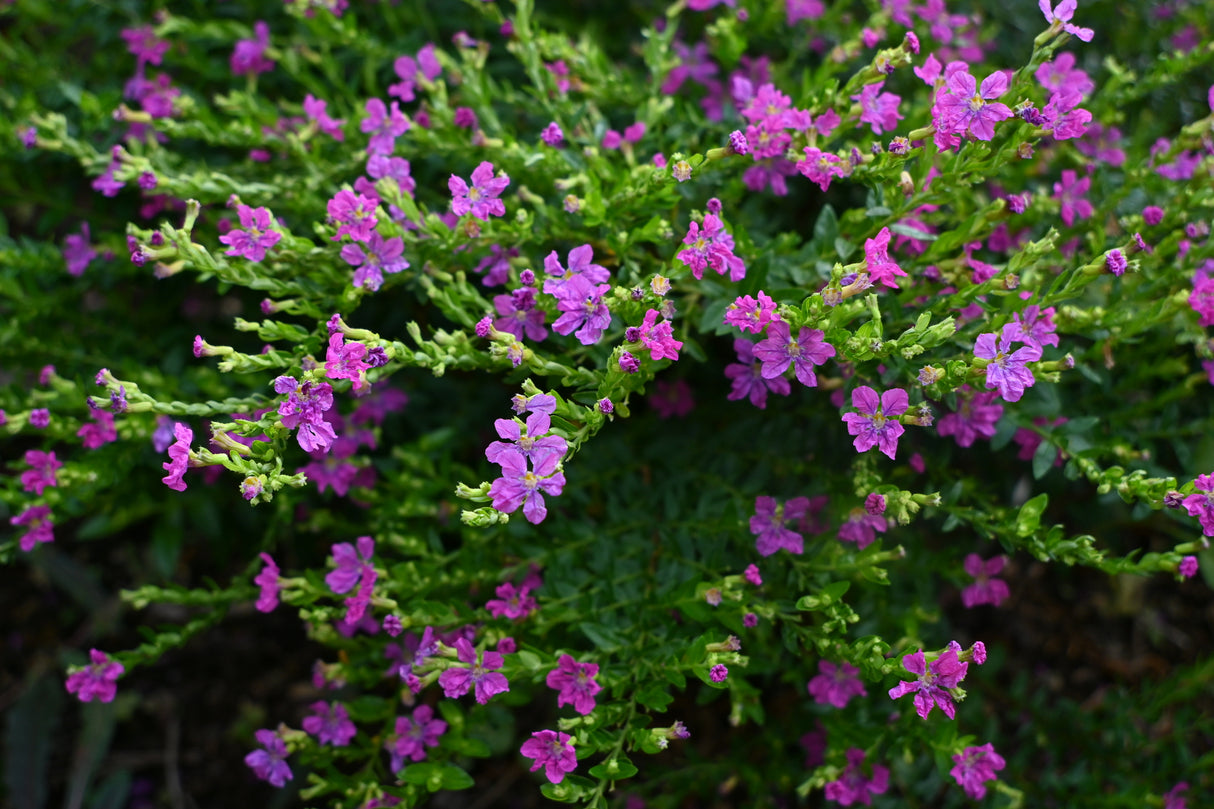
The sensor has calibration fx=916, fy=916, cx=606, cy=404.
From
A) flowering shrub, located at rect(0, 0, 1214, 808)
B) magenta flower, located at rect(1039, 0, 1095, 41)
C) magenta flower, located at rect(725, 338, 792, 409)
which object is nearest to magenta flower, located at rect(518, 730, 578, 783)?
flowering shrub, located at rect(0, 0, 1214, 808)

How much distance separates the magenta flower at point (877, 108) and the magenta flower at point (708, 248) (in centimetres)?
49

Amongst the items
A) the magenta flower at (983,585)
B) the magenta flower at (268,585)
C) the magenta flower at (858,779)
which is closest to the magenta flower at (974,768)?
the magenta flower at (858,779)

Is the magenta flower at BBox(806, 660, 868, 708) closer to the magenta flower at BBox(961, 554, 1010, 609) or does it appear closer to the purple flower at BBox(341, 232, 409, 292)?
the magenta flower at BBox(961, 554, 1010, 609)

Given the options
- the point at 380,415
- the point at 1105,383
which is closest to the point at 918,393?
the point at 1105,383

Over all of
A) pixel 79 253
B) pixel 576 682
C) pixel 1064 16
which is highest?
pixel 1064 16

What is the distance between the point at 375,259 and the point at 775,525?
1.22 meters

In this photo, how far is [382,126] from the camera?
8.67ft

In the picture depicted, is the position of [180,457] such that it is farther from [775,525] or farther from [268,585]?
[775,525]

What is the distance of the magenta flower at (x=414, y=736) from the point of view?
2.43 metres

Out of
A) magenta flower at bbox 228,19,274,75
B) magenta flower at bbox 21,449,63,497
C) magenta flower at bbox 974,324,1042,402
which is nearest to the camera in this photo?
magenta flower at bbox 974,324,1042,402

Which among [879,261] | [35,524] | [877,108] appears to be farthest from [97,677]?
[877,108]

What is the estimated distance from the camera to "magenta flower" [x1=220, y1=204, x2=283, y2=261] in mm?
2201

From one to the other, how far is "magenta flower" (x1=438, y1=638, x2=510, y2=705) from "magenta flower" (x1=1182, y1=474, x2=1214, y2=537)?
161cm

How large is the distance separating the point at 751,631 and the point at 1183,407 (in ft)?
5.61
